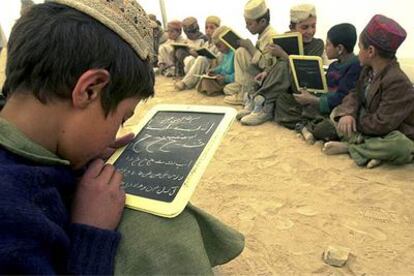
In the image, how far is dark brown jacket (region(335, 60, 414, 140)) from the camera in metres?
2.60

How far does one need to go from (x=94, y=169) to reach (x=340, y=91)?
2515 millimetres

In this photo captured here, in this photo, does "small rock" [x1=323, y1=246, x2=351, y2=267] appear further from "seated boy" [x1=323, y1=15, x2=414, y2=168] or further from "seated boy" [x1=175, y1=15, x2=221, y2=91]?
"seated boy" [x1=175, y1=15, x2=221, y2=91]

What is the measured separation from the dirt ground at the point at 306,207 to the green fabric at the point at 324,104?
1.14 ft

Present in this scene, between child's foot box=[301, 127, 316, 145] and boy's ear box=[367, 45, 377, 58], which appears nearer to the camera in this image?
boy's ear box=[367, 45, 377, 58]

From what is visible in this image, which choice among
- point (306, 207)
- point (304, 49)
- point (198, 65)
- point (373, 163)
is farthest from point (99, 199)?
point (198, 65)

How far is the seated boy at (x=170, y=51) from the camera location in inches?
244

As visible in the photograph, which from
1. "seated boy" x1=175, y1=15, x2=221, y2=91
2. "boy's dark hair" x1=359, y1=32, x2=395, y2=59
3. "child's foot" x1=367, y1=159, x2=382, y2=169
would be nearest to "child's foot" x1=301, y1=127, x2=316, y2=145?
"child's foot" x1=367, y1=159, x2=382, y2=169

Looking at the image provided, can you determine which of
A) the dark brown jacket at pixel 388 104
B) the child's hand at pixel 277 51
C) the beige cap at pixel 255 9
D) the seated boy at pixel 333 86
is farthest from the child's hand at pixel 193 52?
the dark brown jacket at pixel 388 104

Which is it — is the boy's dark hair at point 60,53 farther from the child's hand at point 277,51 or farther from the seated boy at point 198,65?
the seated boy at point 198,65

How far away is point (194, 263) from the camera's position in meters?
1.10

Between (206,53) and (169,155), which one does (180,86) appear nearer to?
(206,53)

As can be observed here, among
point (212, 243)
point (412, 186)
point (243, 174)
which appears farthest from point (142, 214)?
point (412, 186)

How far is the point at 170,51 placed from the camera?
6238 mm

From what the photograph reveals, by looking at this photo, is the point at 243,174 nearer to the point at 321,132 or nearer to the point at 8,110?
the point at 321,132
